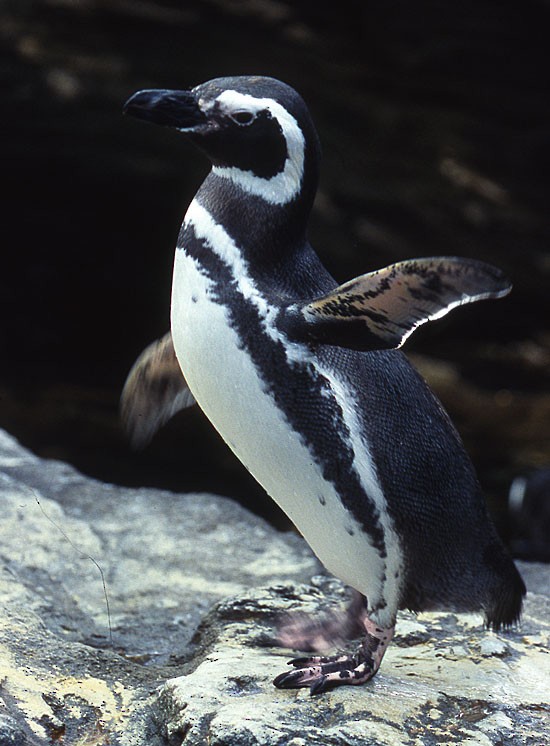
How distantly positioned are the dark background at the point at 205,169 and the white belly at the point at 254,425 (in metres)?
2.99

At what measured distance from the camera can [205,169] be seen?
5.48 m

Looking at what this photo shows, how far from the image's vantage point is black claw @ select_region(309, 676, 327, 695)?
6.16ft

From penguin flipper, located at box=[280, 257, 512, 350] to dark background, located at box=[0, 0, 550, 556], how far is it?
3.20 m

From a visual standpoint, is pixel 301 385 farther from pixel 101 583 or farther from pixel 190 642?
pixel 101 583

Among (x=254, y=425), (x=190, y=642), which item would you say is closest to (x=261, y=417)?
(x=254, y=425)

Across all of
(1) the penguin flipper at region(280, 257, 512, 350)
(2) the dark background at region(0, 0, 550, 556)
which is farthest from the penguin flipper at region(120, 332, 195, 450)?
(2) the dark background at region(0, 0, 550, 556)

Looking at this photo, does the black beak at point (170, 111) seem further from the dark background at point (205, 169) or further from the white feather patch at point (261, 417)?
the dark background at point (205, 169)

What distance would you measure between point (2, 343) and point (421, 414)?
484 cm

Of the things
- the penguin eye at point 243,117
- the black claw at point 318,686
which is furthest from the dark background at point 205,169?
the penguin eye at point 243,117

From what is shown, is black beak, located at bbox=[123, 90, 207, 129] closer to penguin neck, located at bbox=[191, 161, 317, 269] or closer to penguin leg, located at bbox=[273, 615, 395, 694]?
penguin neck, located at bbox=[191, 161, 317, 269]

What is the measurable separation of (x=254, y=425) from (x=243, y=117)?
52cm

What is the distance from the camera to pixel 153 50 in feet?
17.2

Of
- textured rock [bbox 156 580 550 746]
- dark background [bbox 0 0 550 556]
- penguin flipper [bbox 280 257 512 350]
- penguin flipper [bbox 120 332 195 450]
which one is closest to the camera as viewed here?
penguin flipper [bbox 280 257 512 350]

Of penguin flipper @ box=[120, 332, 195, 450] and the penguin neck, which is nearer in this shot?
the penguin neck
